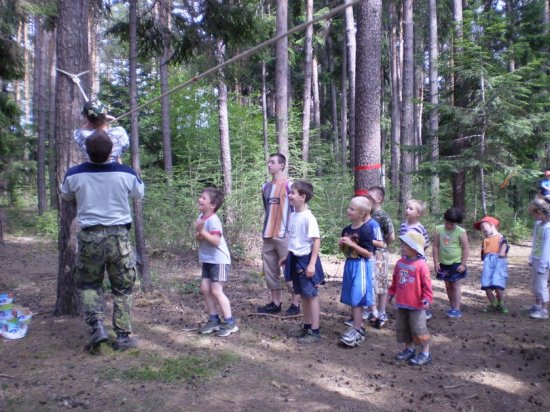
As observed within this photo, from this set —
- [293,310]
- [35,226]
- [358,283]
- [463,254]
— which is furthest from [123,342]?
[35,226]

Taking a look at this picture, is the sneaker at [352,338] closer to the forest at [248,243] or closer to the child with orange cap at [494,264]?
the forest at [248,243]

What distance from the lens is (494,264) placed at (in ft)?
21.1

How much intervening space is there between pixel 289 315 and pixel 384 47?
74.9 ft

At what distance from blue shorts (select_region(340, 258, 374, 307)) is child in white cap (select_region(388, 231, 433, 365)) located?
322 millimetres

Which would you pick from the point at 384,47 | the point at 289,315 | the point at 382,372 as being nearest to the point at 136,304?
the point at 289,315

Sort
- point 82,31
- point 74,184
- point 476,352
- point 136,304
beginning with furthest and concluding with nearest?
1. point 136,304
2. point 82,31
3. point 476,352
4. point 74,184

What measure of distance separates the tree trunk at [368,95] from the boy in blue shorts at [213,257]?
2850 mm

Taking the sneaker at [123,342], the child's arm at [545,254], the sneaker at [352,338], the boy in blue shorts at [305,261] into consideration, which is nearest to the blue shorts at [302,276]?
the boy in blue shorts at [305,261]

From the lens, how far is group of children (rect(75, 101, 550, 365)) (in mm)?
4500

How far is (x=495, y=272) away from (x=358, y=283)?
2701 mm

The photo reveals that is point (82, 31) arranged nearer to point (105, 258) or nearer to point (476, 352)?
point (105, 258)

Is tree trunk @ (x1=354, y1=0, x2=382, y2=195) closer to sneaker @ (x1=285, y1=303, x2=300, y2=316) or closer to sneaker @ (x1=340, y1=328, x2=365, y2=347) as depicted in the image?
sneaker @ (x1=285, y1=303, x2=300, y2=316)

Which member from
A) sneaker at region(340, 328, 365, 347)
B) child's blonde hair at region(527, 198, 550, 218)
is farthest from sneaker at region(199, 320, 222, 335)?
child's blonde hair at region(527, 198, 550, 218)

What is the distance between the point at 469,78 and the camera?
1277cm
